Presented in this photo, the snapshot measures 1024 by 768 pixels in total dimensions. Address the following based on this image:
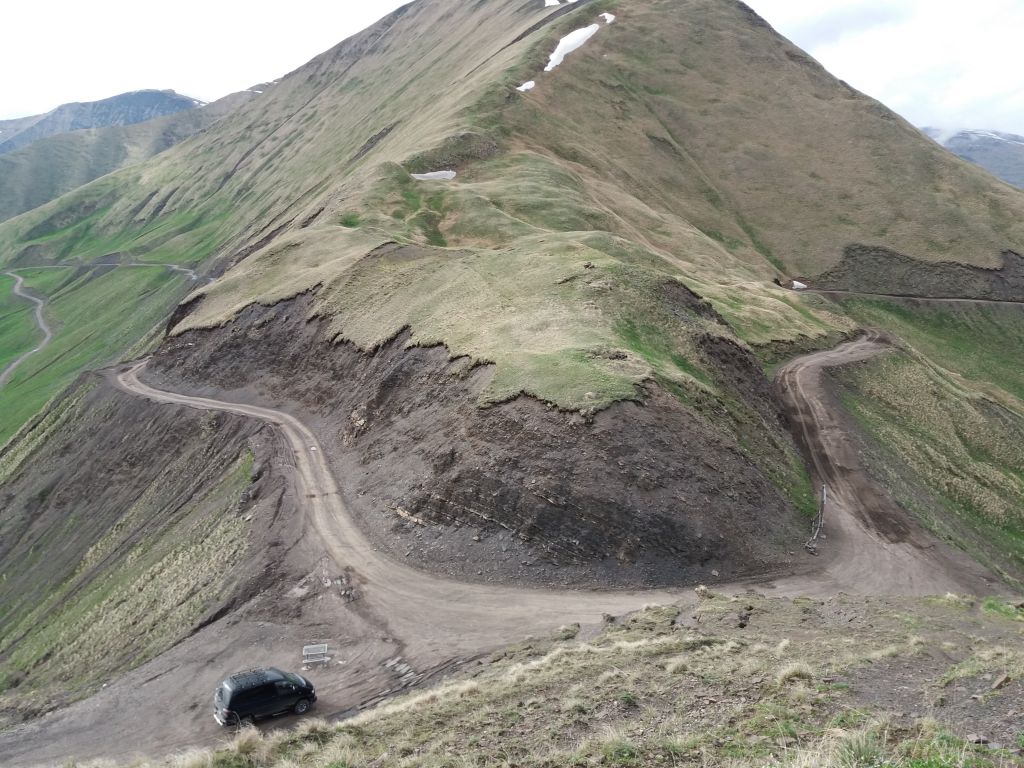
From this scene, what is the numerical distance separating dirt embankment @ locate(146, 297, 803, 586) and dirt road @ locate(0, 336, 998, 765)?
3.63 ft

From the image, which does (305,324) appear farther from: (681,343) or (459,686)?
(459,686)

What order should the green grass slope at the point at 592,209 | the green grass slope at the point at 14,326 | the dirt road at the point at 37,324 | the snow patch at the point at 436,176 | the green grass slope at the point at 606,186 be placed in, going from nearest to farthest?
the green grass slope at the point at 592,209, the green grass slope at the point at 606,186, the snow patch at the point at 436,176, the dirt road at the point at 37,324, the green grass slope at the point at 14,326

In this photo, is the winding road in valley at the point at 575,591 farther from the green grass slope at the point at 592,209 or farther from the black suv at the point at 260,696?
the green grass slope at the point at 592,209

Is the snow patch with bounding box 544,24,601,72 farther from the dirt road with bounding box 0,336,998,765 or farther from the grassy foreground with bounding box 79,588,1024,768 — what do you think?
the grassy foreground with bounding box 79,588,1024,768

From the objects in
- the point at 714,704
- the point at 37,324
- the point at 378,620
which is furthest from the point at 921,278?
the point at 37,324

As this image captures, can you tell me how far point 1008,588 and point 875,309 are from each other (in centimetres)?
6464

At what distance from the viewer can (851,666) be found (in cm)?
1438

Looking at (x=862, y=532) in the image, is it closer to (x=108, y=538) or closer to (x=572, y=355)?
(x=572, y=355)

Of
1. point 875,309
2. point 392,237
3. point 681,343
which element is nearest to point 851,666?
point 681,343

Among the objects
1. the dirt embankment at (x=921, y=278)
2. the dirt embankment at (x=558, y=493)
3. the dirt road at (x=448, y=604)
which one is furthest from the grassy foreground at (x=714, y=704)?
the dirt embankment at (x=921, y=278)

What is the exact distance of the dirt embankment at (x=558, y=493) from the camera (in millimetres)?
26453

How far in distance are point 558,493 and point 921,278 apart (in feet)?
286

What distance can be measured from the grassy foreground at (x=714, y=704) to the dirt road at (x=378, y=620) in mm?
2617

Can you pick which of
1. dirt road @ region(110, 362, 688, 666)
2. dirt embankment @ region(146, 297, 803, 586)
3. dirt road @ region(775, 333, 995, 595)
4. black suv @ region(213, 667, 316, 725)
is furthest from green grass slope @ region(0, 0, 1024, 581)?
black suv @ region(213, 667, 316, 725)
